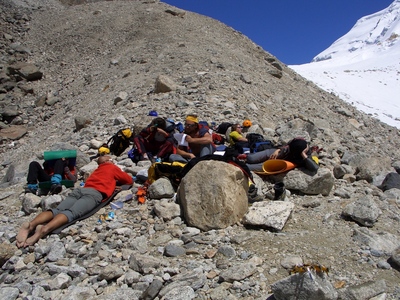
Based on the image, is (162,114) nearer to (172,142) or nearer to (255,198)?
(172,142)

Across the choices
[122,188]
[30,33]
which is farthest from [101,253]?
[30,33]

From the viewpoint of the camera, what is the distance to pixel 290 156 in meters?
5.97

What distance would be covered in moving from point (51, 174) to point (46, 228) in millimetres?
2224

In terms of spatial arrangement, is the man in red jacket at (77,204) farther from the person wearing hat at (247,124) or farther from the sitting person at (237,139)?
the person wearing hat at (247,124)

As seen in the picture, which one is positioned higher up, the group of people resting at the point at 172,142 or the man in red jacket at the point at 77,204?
the group of people resting at the point at 172,142

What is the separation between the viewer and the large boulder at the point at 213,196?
434 cm

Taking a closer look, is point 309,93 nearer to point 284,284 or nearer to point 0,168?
point 0,168

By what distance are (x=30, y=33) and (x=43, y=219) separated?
2046 cm

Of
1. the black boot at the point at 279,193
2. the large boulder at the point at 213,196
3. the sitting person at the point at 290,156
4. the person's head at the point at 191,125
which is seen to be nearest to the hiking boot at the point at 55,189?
the large boulder at the point at 213,196

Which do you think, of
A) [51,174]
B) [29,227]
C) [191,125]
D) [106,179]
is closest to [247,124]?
[191,125]

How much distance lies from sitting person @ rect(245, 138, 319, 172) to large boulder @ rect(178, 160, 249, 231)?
145cm

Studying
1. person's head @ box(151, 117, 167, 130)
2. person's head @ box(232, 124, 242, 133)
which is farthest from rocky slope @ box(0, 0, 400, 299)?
person's head @ box(151, 117, 167, 130)

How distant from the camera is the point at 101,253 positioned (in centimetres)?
398

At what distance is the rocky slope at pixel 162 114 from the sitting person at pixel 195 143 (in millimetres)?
1287
